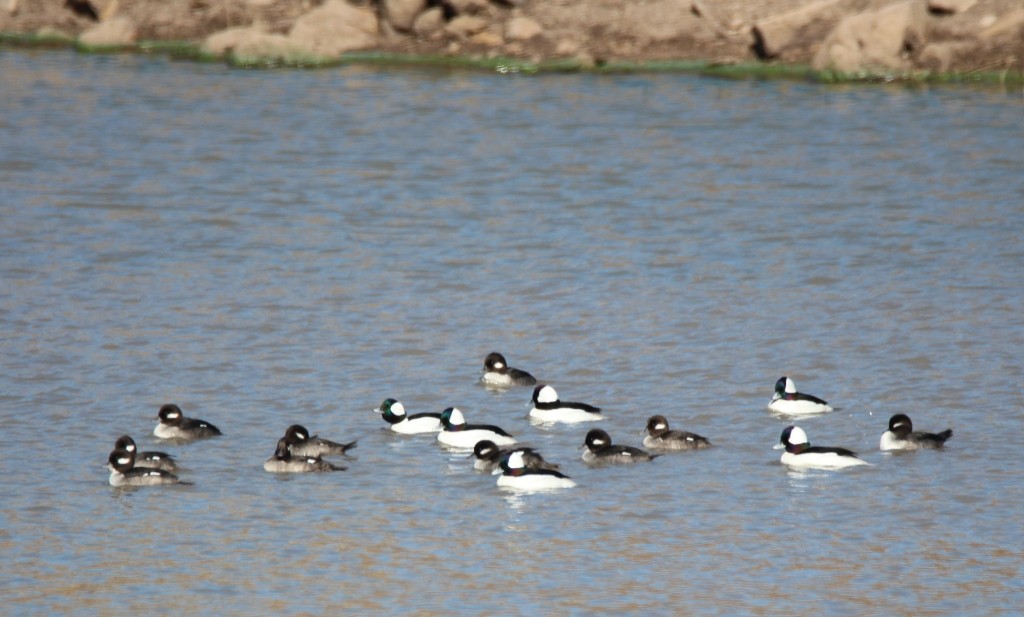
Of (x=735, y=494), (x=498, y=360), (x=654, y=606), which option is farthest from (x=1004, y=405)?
(x=654, y=606)

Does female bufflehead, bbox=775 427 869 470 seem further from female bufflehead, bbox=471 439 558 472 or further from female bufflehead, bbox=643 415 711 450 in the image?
female bufflehead, bbox=471 439 558 472

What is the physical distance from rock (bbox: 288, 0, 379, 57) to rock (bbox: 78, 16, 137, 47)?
5071 millimetres

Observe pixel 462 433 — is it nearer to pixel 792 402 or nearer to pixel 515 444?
pixel 515 444

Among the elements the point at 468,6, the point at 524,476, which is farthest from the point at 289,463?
the point at 468,6

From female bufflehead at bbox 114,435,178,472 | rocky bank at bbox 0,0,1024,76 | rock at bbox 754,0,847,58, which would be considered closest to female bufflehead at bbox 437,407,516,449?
female bufflehead at bbox 114,435,178,472

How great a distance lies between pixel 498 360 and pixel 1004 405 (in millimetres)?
5338

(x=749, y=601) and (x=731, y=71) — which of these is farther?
(x=731, y=71)

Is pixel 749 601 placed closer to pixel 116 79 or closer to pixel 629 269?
pixel 629 269

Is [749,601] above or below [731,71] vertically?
below

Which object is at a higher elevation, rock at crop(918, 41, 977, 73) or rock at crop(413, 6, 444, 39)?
rock at crop(413, 6, 444, 39)

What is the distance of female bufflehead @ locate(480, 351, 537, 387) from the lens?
19031 mm

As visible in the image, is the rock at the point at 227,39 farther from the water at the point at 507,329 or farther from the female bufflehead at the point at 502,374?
the female bufflehead at the point at 502,374

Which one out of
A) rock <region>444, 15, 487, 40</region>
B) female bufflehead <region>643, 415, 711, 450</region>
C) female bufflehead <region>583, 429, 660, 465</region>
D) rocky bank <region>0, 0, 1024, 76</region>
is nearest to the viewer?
female bufflehead <region>583, 429, 660, 465</region>

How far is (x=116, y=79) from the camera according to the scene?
4062 cm
